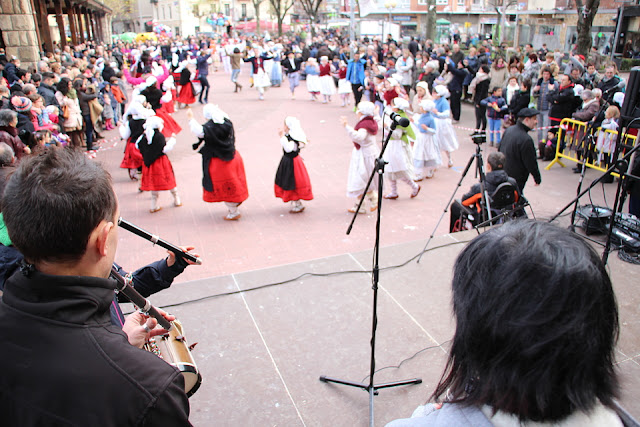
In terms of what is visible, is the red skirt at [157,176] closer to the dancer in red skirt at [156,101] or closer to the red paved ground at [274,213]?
the red paved ground at [274,213]

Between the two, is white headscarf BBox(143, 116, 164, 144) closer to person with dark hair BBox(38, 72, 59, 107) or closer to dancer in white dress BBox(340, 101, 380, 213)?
dancer in white dress BBox(340, 101, 380, 213)

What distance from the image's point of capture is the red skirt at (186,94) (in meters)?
15.5

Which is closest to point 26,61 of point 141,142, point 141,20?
point 141,142

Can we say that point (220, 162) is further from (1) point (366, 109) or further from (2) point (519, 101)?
(2) point (519, 101)

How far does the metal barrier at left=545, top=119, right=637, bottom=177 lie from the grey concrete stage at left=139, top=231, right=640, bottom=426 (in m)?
3.75

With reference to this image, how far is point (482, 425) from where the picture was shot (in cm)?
102

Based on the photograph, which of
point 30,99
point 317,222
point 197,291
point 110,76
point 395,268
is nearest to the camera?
point 197,291

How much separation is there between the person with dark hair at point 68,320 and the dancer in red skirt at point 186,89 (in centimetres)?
1489

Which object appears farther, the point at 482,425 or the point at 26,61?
the point at 26,61

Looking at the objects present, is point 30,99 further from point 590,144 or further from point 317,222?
point 590,144

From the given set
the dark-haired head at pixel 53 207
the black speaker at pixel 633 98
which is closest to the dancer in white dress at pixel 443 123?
the black speaker at pixel 633 98

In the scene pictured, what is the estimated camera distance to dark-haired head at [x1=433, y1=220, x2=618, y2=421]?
0.98 m

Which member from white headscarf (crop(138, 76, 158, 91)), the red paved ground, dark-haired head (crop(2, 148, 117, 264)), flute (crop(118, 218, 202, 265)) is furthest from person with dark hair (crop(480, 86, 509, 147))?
dark-haired head (crop(2, 148, 117, 264))

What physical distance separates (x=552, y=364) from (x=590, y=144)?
27.6ft
